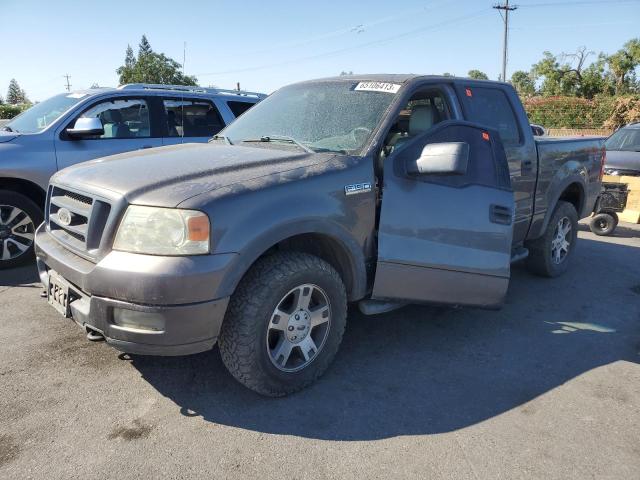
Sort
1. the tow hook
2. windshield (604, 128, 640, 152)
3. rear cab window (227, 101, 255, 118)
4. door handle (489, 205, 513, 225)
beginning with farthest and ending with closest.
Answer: windshield (604, 128, 640, 152)
rear cab window (227, 101, 255, 118)
door handle (489, 205, 513, 225)
the tow hook

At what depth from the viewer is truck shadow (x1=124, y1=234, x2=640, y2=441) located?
2900 mm

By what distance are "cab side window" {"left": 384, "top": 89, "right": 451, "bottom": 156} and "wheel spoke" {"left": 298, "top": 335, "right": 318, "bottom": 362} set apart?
5.45 ft

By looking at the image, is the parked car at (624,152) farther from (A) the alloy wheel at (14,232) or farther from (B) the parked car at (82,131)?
(A) the alloy wheel at (14,232)

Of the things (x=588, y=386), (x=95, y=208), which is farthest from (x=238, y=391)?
(x=588, y=386)

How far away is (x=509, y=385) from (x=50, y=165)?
4.86 meters

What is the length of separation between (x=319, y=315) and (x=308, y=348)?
213mm

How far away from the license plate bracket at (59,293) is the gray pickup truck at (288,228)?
2 centimetres

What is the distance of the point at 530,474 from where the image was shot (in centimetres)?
249

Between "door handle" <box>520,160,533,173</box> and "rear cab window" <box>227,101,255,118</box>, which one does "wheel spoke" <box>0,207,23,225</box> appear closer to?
"rear cab window" <box>227,101,255,118</box>

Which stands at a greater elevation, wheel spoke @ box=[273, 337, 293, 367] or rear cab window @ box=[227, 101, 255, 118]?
rear cab window @ box=[227, 101, 255, 118]

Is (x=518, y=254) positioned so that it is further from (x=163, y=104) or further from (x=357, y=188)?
(x=163, y=104)

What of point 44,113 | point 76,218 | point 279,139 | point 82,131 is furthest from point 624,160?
point 76,218

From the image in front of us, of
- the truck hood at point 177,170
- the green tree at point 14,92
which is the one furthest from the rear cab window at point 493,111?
the green tree at point 14,92

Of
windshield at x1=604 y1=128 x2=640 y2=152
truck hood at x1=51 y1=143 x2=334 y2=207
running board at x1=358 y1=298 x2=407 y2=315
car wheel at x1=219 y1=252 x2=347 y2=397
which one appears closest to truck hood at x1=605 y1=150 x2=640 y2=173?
windshield at x1=604 y1=128 x2=640 y2=152
